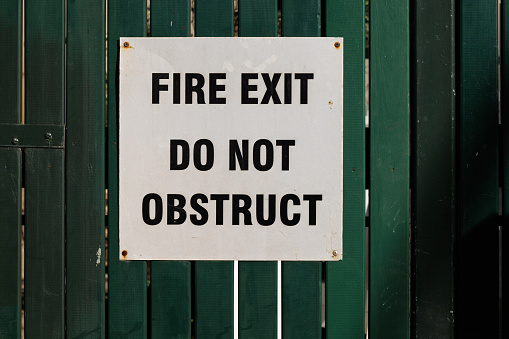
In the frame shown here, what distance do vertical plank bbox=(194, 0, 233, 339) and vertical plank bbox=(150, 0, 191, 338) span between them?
4 centimetres

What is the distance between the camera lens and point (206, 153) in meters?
1.75

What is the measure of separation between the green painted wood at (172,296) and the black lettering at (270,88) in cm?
70

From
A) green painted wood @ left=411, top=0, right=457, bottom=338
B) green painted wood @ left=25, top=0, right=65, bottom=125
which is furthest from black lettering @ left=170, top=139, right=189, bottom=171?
green painted wood @ left=411, top=0, right=457, bottom=338

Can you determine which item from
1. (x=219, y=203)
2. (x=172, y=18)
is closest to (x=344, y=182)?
(x=219, y=203)

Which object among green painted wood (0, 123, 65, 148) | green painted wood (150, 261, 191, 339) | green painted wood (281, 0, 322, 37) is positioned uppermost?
green painted wood (281, 0, 322, 37)

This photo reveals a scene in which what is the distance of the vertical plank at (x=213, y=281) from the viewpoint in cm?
176

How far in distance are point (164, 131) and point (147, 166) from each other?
0.49 feet

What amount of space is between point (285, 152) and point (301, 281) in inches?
19.6

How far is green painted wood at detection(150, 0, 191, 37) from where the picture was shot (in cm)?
176

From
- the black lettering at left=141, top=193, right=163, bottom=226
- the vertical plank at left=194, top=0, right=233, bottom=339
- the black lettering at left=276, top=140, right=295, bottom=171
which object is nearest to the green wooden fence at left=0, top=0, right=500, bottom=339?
the vertical plank at left=194, top=0, right=233, bottom=339

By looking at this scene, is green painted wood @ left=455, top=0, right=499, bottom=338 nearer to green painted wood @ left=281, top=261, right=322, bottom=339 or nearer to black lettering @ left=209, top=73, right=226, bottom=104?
green painted wood @ left=281, top=261, right=322, bottom=339

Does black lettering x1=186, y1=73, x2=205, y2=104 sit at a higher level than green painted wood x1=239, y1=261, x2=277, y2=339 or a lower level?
higher

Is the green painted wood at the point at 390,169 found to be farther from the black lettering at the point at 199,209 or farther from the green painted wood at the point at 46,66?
the green painted wood at the point at 46,66

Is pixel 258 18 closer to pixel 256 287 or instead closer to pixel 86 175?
pixel 86 175
